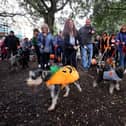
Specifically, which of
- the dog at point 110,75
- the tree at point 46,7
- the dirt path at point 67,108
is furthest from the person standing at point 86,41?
the tree at point 46,7

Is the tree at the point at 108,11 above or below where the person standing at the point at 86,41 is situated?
above

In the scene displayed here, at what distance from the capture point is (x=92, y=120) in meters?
7.46

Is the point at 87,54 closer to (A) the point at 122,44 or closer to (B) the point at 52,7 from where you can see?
(A) the point at 122,44

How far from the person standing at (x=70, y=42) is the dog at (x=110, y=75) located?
0.87 m

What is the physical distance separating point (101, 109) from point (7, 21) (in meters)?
9.66

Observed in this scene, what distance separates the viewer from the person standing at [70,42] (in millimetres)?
9484

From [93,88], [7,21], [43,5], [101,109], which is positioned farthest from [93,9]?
[101,109]

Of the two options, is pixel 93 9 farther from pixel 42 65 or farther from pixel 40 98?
pixel 40 98

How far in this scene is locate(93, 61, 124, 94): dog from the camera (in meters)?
9.33

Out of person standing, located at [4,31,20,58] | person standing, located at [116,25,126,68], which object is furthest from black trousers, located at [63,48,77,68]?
person standing, located at [4,31,20,58]

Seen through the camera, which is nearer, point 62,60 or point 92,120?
point 92,120

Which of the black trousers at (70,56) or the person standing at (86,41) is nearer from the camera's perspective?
the black trousers at (70,56)

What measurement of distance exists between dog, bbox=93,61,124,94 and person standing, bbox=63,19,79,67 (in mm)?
872

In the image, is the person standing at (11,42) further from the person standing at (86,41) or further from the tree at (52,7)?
the tree at (52,7)
